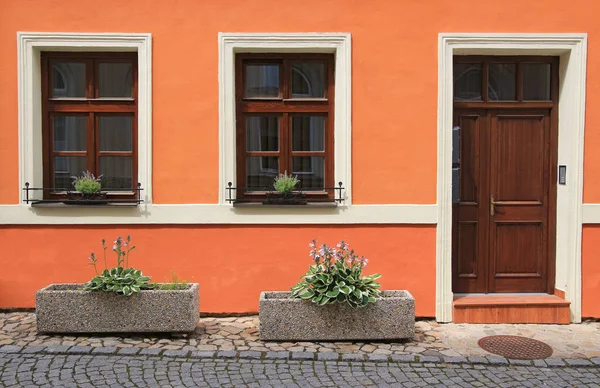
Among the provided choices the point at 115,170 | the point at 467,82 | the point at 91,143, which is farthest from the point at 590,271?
the point at 91,143

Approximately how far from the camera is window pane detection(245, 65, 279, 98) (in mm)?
6434

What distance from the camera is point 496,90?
21.3 ft

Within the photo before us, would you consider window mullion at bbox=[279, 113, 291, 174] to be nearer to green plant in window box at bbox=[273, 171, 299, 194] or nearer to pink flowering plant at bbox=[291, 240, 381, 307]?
green plant in window box at bbox=[273, 171, 299, 194]

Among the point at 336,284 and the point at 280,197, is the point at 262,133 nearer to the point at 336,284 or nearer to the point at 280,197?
the point at 280,197

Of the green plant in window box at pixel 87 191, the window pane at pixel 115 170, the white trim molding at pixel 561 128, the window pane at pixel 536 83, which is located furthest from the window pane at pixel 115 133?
the window pane at pixel 536 83

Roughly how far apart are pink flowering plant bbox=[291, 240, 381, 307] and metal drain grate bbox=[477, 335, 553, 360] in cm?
116

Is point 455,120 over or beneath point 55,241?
over

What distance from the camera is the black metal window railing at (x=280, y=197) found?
6242 millimetres

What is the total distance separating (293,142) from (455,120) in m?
1.83

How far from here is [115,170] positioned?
6453 millimetres

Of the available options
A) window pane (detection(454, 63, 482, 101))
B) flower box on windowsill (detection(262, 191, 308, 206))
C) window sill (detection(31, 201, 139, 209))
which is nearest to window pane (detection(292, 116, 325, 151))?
flower box on windowsill (detection(262, 191, 308, 206))

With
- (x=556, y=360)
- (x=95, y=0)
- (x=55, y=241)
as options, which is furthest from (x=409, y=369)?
(x=95, y=0)

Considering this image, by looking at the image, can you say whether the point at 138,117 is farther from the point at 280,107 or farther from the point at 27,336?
the point at 27,336

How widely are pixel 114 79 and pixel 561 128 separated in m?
4.99
